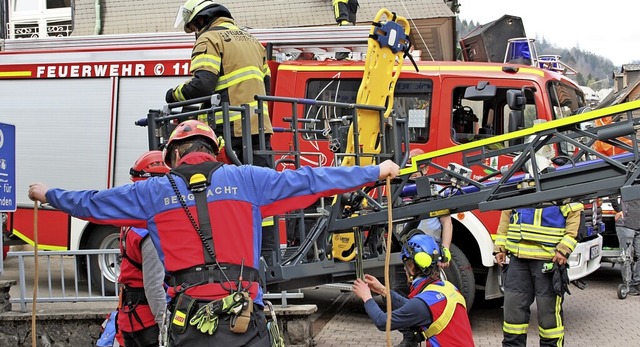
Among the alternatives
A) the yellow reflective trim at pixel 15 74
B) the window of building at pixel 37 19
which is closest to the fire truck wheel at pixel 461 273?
the yellow reflective trim at pixel 15 74

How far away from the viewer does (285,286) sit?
4.82 m

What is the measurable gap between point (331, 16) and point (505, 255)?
858 centimetres

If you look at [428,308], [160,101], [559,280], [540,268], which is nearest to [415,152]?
[540,268]

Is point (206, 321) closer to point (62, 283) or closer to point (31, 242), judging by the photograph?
point (62, 283)

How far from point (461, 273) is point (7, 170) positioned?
443 cm

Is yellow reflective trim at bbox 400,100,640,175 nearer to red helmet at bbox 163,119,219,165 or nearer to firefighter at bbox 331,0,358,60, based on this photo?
red helmet at bbox 163,119,219,165

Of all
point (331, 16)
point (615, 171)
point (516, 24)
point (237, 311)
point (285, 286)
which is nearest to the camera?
point (237, 311)

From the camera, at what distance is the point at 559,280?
6.54 m

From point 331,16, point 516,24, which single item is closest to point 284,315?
point 516,24

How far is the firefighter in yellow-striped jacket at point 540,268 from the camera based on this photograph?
658 centimetres

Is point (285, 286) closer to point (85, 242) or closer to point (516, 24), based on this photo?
point (85, 242)

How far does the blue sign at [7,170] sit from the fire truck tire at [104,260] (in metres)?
2.39

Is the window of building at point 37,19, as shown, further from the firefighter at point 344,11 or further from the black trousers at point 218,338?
the black trousers at point 218,338

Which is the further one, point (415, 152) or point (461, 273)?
point (461, 273)
